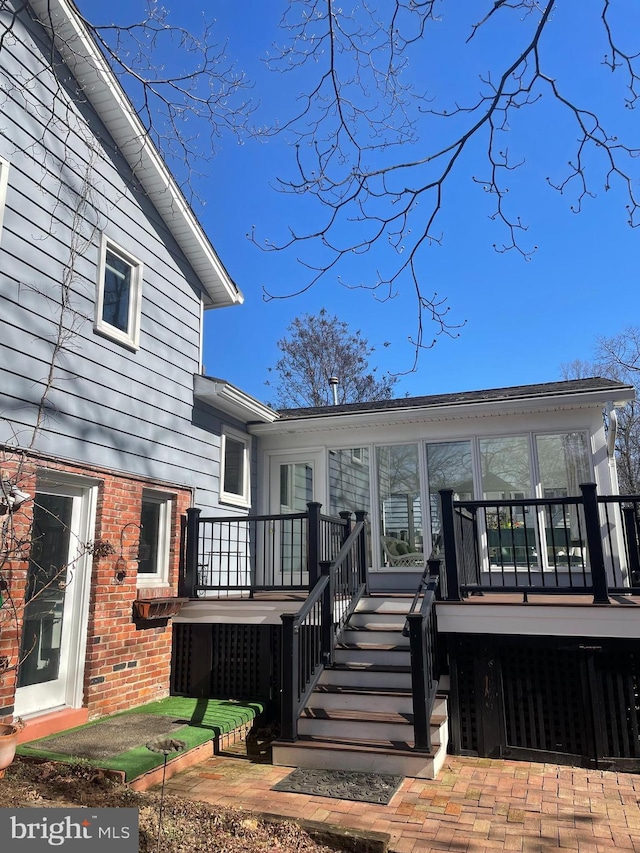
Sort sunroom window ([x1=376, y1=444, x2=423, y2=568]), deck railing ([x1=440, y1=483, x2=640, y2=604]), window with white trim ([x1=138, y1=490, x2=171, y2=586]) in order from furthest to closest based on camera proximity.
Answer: sunroom window ([x1=376, y1=444, x2=423, y2=568]), window with white trim ([x1=138, y1=490, x2=171, y2=586]), deck railing ([x1=440, y1=483, x2=640, y2=604])

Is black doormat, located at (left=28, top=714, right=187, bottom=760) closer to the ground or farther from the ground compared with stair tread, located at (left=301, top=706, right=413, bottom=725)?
closer to the ground

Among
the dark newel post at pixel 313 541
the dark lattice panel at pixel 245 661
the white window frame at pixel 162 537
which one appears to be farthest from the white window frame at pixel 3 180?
the dark lattice panel at pixel 245 661

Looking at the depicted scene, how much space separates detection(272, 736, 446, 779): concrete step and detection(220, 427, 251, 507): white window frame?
3.79m

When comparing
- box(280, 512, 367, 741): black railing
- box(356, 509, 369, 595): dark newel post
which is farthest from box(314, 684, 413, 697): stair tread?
box(356, 509, 369, 595): dark newel post

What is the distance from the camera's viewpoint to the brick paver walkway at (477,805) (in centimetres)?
355

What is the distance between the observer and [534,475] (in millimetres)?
8164

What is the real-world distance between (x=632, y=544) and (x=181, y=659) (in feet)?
16.8

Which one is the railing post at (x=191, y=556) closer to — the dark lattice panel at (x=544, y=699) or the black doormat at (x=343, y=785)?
the black doormat at (x=343, y=785)

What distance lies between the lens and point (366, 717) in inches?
200

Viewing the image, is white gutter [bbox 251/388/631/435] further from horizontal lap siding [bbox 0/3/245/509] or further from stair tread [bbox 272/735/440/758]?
stair tread [bbox 272/735/440/758]

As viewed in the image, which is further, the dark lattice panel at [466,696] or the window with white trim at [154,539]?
the window with white trim at [154,539]

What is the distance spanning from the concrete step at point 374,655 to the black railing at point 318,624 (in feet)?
0.48

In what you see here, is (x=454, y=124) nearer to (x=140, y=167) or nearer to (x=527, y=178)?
(x=527, y=178)

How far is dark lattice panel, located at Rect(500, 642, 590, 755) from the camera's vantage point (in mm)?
5133
